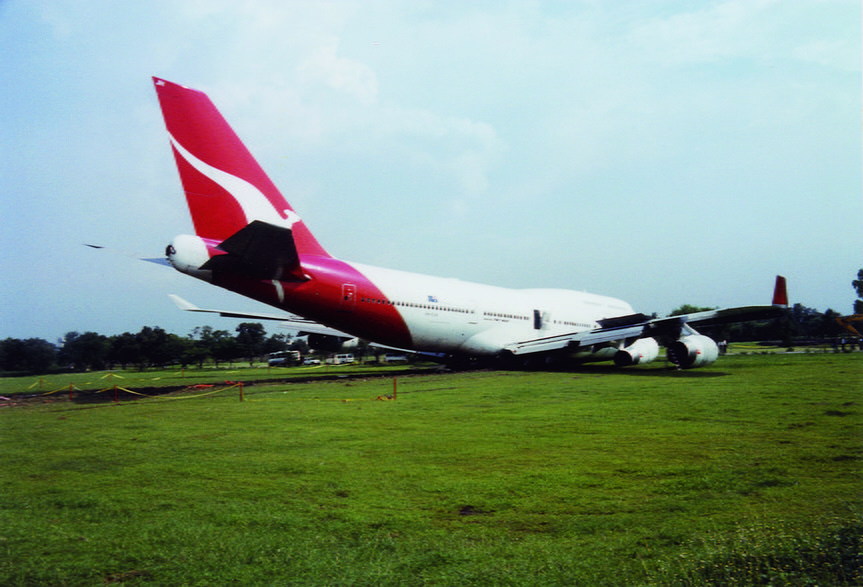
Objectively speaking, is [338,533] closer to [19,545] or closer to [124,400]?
[19,545]

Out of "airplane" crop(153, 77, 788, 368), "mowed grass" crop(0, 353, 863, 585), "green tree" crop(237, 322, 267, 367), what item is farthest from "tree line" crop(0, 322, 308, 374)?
"mowed grass" crop(0, 353, 863, 585)

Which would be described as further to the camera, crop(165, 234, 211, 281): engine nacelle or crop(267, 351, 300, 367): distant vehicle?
crop(267, 351, 300, 367): distant vehicle

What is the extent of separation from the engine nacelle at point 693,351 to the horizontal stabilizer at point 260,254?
44.5 ft

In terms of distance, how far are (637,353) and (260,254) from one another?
15.5 m

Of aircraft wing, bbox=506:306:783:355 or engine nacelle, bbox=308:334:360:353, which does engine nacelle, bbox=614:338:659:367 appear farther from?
engine nacelle, bbox=308:334:360:353

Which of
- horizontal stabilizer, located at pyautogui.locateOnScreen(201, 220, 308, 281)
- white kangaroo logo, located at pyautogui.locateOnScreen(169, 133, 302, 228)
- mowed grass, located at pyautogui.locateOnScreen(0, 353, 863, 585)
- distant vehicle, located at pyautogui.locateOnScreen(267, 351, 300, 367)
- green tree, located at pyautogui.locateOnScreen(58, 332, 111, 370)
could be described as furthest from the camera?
distant vehicle, located at pyautogui.locateOnScreen(267, 351, 300, 367)

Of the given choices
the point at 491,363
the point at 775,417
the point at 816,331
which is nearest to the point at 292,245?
the point at 775,417

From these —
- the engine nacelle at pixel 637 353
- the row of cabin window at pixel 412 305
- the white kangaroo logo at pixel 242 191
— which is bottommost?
the engine nacelle at pixel 637 353

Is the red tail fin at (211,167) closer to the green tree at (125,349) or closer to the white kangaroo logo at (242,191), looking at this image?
the white kangaroo logo at (242,191)

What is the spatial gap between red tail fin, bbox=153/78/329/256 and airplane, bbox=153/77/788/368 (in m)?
0.03

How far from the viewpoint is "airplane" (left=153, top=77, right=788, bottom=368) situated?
14922 millimetres

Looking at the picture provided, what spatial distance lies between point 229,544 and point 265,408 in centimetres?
785

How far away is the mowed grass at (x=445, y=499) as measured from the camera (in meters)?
3.48

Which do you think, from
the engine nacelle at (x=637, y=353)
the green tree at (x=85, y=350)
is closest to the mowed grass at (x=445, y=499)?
the engine nacelle at (x=637, y=353)
